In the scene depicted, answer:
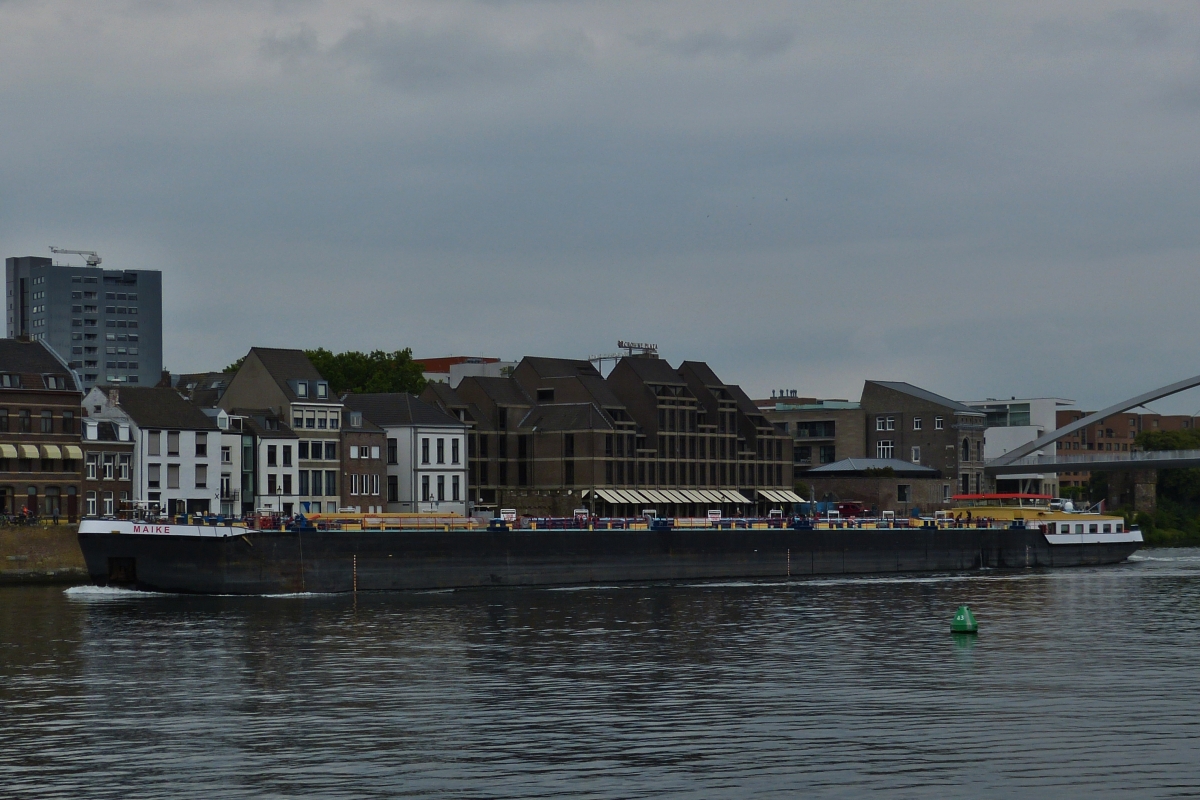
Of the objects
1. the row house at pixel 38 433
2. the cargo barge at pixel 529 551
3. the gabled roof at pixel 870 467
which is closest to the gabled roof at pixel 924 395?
the gabled roof at pixel 870 467

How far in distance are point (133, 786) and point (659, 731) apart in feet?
38.3

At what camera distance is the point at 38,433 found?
357ft

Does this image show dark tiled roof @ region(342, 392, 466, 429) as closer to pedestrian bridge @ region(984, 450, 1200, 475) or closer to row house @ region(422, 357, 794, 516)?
row house @ region(422, 357, 794, 516)

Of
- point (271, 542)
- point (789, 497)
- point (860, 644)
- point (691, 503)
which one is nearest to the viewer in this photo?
point (860, 644)

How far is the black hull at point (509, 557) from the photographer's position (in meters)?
85.3

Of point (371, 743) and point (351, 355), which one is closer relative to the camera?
point (371, 743)

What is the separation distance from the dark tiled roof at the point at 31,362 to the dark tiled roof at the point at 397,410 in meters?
24.8

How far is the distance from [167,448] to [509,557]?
3136 cm

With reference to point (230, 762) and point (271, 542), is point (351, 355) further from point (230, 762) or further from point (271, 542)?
point (230, 762)

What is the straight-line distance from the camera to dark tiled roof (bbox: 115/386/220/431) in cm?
11525

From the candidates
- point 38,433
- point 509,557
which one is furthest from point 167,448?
point 509,557

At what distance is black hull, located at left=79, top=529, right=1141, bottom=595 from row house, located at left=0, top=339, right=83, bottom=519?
2383cm

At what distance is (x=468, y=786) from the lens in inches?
1266

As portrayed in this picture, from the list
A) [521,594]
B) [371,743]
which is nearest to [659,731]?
[371,743]
